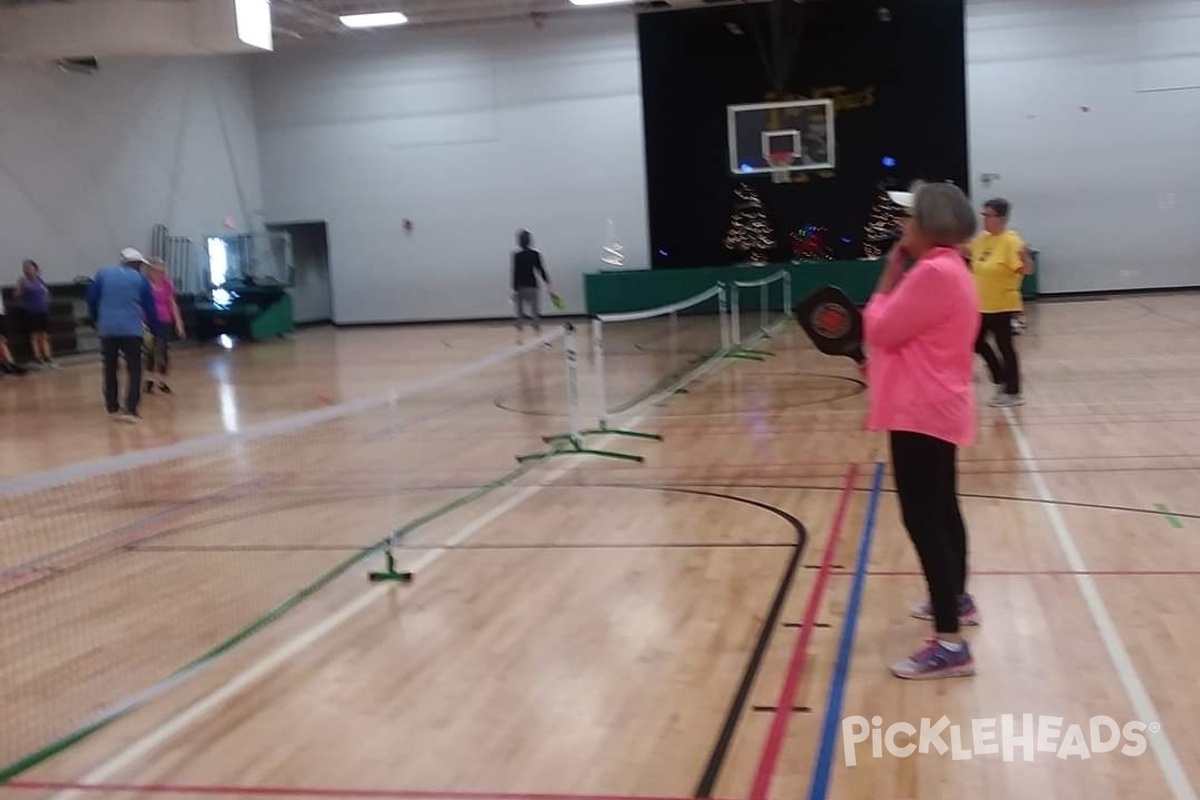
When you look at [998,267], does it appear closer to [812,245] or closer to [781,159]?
[781,159]

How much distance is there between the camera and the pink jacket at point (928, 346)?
4.34 meters

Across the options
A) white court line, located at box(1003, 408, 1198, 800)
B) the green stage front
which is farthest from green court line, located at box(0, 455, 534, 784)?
the green stage front

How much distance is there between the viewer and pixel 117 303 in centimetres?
1291

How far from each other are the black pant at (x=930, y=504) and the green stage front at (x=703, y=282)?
1995 cm

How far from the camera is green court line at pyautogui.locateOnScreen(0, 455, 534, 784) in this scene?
4.19 metres

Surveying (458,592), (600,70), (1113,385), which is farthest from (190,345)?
(458,592)

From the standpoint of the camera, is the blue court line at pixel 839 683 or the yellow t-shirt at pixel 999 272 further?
the yellow t-shirt at pixel 999 272

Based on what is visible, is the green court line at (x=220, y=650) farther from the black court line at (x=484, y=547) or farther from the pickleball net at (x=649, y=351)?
the pickleball net at (x=649, y=351)

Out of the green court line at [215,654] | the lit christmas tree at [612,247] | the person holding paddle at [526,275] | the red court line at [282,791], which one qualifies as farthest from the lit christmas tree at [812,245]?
the red court line at [282,791]

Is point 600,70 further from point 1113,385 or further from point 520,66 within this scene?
point 1113,385

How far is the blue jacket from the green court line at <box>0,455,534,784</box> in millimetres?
6331

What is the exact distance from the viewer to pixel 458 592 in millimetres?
6078

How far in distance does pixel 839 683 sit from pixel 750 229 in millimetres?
22305

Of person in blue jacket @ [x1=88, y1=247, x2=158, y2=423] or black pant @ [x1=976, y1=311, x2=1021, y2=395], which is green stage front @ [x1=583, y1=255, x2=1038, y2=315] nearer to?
black pant @ [x1=976, y1=311, x2=1021, y2=395]
